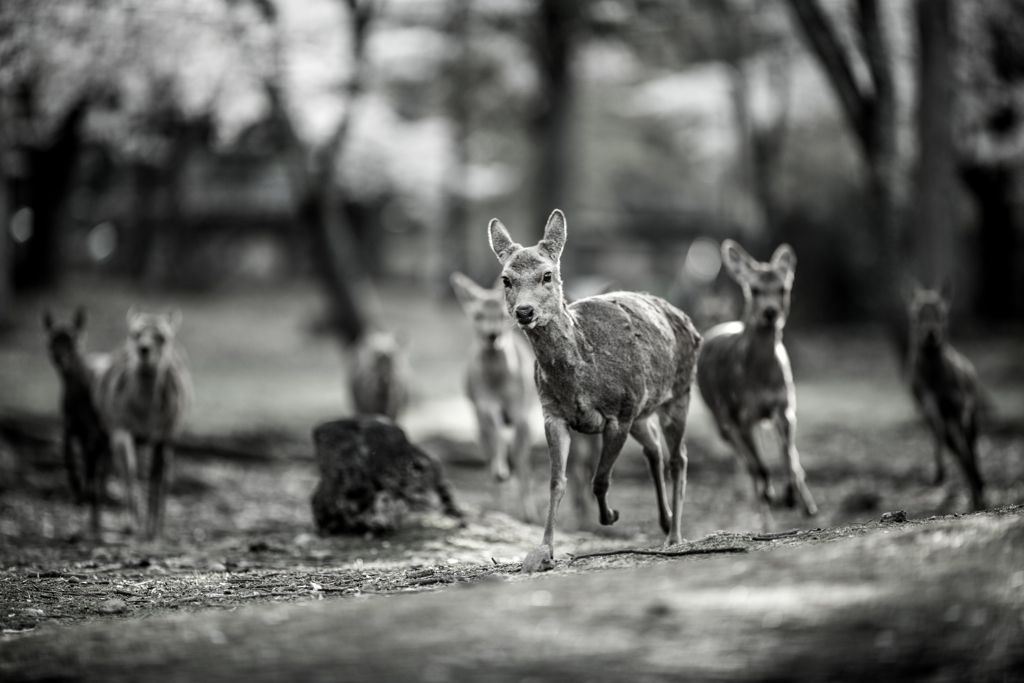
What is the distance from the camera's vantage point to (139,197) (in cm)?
3566

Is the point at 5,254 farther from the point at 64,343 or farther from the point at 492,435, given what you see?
the point at 492,435

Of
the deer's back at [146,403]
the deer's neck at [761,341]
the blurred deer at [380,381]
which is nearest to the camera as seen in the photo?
the deer's neck at [761,341]

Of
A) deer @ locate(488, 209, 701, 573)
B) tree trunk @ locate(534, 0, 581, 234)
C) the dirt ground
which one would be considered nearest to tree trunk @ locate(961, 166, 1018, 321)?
the dirt ground

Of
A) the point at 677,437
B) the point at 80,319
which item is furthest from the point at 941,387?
the point at 80,319

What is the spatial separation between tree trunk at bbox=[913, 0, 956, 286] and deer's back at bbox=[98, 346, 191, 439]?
11.7 m

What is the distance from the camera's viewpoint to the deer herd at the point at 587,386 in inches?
289

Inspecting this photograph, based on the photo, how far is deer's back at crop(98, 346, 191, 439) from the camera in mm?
11883

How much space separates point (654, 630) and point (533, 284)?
2941 millimetres

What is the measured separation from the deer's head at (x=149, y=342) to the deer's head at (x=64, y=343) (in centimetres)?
73

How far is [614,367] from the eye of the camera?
7445mm

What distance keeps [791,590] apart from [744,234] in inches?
1067

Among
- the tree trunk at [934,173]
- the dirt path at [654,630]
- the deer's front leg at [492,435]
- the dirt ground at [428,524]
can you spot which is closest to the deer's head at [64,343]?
the dirt ground at [428,524]

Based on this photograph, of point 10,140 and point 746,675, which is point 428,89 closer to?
point 10,140

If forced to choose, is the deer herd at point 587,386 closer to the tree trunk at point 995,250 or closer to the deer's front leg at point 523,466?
the deer's front leg at point 523,466
